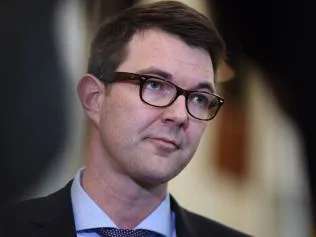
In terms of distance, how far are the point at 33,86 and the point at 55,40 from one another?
0.37ft

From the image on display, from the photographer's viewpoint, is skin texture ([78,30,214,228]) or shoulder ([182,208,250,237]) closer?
skin texture ([78,30,214,228])

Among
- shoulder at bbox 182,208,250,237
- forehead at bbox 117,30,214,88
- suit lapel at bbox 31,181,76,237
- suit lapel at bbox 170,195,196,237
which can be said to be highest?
forehead at bbox 117,30,214,88

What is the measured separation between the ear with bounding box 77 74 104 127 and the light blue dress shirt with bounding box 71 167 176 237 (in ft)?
0.40

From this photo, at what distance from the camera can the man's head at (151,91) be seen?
96 cm

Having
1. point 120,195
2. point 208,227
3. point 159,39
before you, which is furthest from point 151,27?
point 208,227

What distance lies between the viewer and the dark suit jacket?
986 mm

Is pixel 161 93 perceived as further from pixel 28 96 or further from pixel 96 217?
pixel 28 96

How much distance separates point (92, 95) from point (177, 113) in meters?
0.18

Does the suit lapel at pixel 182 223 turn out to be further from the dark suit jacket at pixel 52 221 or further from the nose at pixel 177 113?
the nose at pixel 177 113

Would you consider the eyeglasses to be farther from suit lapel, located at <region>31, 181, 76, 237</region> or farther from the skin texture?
suit lapel, located at <region>31, 181, 76, 237</region>

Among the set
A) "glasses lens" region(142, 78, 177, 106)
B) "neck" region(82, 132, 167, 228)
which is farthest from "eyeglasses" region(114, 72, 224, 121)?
"neck" region(82, 132, 167, 228)

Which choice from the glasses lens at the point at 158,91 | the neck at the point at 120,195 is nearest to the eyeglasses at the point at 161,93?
the glasses lens at the point at 158,91

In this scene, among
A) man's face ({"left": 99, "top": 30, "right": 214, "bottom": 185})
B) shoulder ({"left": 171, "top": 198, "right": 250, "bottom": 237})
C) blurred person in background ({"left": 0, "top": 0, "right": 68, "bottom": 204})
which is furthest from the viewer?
blurred person in background ({"left": 0, "top": 0, "right": 68, "bottom": 204})

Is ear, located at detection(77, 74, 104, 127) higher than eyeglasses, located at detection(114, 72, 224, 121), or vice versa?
eyeglasses, located at detection(114, 72, 224, 121)
